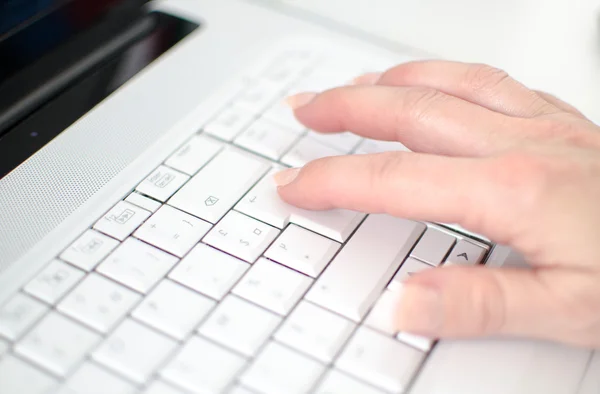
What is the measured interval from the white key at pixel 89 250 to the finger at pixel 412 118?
0.21 meters

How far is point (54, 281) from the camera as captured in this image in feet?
1.58

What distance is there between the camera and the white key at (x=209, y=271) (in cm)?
48

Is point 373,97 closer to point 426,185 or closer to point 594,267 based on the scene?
point 426,185

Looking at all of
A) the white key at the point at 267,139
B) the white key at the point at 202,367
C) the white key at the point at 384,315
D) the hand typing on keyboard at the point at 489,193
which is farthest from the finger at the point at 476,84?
the white key at the point at 202,367

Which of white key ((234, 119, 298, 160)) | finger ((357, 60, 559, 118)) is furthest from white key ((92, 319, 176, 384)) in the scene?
finger ((357, 60, 559, 118))

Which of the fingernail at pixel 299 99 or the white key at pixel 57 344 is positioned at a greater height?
the fingernail at pixel 299 99

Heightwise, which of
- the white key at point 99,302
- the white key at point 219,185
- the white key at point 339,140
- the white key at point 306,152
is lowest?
the white key at point 99,302

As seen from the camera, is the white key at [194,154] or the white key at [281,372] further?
the white key at [194,154]

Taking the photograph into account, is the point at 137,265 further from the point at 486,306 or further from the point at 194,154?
the point at 486,306

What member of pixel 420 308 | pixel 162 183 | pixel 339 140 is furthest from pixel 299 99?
pixel 420 308

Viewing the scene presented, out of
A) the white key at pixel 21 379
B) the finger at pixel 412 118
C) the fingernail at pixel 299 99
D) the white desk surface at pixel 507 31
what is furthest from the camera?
the white desk surface at pixel 507 31

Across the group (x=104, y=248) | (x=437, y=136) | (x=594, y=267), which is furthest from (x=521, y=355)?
(x=104, y=248)

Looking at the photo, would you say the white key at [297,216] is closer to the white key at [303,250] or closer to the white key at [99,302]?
the white key at [303,250]

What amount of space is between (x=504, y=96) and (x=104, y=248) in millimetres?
361
